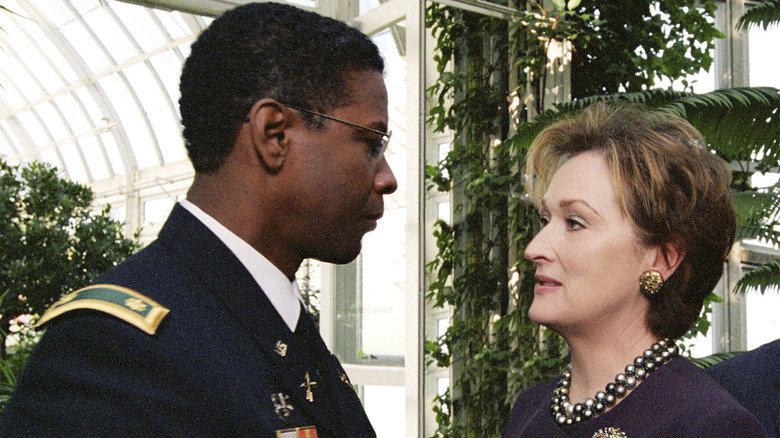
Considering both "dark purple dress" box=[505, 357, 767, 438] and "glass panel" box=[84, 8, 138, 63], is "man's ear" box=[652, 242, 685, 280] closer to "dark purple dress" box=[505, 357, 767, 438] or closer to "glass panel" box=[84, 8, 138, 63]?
"dark purple dress" box=[505, 357, 767, 438]

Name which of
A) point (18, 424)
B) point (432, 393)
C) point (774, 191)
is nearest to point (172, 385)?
point (18, 424)

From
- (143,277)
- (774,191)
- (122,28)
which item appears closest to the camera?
(143,277)

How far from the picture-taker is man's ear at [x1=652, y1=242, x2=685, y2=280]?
154cm

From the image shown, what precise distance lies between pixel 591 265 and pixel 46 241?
7.18m

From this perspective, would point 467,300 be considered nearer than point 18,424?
No

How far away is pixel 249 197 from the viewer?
1.00 metres

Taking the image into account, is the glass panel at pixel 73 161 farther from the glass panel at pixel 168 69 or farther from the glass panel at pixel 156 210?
the glass panel at pixel 168 69

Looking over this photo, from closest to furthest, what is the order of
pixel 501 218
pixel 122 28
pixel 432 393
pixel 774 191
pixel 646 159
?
pixel 646 159, pixel 774 191, pixel 432 393, pixel 501 218, pixel 122 28

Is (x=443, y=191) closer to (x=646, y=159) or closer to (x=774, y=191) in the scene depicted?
(x=774, y=191)

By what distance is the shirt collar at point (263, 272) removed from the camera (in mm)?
1006

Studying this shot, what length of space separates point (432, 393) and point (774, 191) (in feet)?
6.10

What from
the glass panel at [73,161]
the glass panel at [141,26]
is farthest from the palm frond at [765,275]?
the glass panel at [73,161]

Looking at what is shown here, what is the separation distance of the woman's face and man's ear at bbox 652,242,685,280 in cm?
1

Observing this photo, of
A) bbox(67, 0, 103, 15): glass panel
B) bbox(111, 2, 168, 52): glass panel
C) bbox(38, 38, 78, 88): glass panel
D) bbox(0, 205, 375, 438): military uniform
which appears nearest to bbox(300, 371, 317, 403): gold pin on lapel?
bbox(0, 205, 375, 438): military uniform
